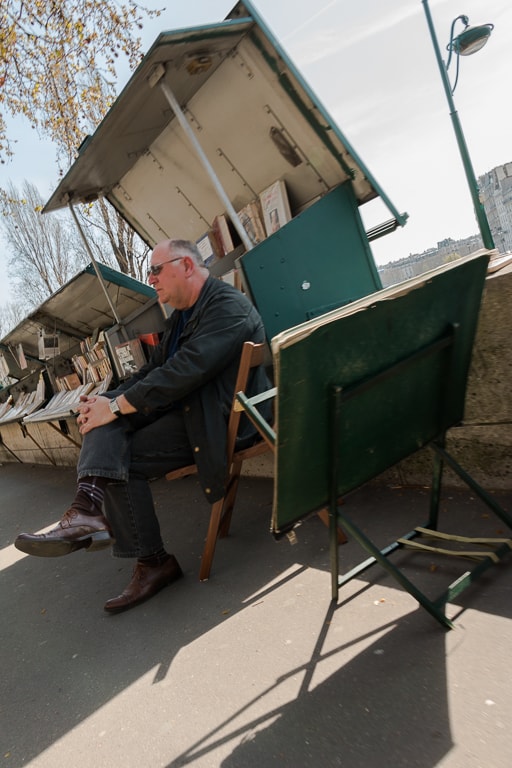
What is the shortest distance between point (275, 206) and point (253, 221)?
0.90 feet

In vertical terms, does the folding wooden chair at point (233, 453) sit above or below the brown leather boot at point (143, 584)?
above

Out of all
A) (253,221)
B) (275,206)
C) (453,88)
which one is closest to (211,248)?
(253,221)

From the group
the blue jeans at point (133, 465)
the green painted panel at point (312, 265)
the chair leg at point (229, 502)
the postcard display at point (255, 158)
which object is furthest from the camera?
the green painted panel at point (312, 265)

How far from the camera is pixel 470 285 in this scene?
71.0 inches

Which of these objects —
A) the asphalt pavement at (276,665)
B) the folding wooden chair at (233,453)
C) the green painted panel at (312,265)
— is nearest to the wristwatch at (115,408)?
the folding wooden chair at (233,453)

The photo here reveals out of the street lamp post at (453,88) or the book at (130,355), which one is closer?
the book at (130,355)

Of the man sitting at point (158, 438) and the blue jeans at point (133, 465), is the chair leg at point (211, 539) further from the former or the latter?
the blue jeans at point (133, 465)

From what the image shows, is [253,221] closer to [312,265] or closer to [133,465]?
[312,265]

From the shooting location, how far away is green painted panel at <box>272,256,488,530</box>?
152 cm

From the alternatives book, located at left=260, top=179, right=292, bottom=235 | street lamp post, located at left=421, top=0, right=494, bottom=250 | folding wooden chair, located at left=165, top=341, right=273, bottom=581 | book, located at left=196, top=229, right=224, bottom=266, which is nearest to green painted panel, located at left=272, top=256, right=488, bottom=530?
folding wooden chair, located at left=165, top=341, right=273, bottom=581

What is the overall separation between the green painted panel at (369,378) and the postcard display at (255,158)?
1795 millimetres

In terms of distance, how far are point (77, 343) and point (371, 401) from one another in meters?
5.64

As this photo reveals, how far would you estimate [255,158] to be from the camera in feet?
13.8

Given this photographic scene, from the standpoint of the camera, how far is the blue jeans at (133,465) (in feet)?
8.62
